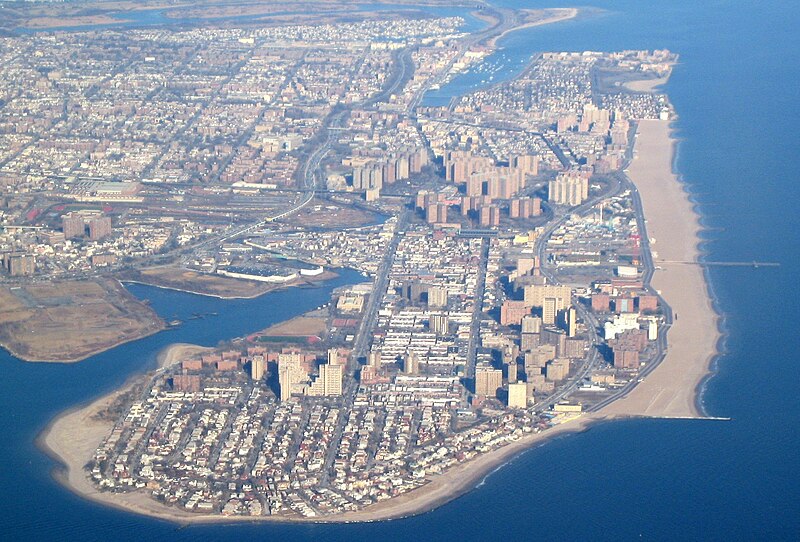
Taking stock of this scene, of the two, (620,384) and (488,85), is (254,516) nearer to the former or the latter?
(620,384)

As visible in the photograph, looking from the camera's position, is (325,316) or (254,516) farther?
(325,316)

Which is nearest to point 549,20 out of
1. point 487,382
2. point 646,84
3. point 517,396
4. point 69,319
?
point 646,84

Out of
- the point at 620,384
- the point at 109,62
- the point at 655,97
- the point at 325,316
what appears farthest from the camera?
the point at 109,62

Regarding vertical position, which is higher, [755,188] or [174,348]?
[755,188]

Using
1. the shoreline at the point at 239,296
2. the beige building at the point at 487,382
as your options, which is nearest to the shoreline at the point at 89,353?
A: the shoreline at the point at 239,296

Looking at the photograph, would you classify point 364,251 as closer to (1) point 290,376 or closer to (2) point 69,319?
(2) point 69,319

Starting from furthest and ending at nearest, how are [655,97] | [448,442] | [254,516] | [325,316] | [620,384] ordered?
[655,97]
[325,316]
[620,384]
[448,442]
[254,516]

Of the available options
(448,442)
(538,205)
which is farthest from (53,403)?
(538,205)

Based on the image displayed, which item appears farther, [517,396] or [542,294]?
[542,294]
